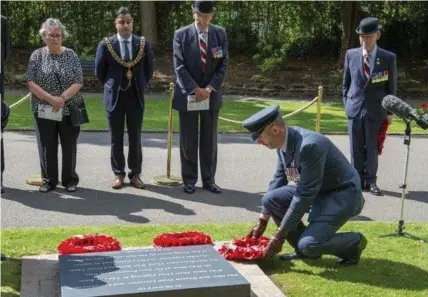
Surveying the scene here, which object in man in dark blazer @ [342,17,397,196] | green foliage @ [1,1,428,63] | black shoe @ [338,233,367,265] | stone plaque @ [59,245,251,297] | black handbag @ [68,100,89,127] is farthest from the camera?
green foliage @ [1,1,428,63]

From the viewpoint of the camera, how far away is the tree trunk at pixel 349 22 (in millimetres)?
23219

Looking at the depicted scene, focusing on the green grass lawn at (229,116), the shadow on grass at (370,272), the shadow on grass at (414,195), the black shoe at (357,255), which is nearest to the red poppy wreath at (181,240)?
the shadow on grass at (370,272)

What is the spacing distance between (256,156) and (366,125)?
2.73 metres

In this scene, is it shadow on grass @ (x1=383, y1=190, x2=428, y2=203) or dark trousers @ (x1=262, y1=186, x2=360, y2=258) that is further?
A: shadow on grass @ (x1=383, y1=190, x2=428, y2=203)

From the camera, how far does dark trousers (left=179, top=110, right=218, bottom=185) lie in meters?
8.69

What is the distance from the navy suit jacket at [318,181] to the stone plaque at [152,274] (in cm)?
72

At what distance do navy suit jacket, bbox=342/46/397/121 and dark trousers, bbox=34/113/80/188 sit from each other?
347 centimetres

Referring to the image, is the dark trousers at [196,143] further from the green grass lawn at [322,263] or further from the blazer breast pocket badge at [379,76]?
the blazer breast pocket badge at [379,76]

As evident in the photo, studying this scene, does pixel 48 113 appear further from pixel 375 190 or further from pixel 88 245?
pixel 375 190

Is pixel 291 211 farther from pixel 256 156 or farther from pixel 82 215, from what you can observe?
pixel 256 156

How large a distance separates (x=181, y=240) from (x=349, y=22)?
739 inches

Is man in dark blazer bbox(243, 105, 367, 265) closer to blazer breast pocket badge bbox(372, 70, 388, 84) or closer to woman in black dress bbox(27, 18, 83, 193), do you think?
woman in black dress bbox(27, 18, 83, 193)

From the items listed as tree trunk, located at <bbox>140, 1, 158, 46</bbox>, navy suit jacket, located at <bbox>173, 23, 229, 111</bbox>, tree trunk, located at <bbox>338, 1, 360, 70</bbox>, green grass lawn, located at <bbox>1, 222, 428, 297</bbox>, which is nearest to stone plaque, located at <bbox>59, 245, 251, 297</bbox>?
green grass lawn, located at <bbox>1, 222, 428, 297</bbox>

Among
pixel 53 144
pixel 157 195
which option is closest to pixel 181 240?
pixel 157 195
